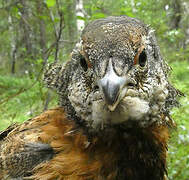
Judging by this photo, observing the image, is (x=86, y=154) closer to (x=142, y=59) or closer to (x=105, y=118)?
(x=105, y=118)

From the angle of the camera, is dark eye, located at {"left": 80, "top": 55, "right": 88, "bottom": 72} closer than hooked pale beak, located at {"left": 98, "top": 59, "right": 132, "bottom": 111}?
No

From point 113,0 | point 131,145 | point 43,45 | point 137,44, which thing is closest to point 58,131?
point 131,145

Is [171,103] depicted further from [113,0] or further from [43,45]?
[43,45]

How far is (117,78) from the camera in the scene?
5.89 ft

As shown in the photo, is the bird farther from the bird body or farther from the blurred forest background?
the blurred forest background

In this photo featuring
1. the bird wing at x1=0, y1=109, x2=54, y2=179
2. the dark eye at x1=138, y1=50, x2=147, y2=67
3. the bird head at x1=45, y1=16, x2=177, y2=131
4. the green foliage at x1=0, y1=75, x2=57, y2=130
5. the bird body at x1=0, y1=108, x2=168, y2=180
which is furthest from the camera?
the green foliage at x1=0, y1=75, x2=57, y2=130

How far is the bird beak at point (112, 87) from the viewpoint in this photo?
5.68 feet

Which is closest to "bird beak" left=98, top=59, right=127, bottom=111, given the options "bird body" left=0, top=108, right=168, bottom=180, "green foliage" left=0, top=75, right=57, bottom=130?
"bird body" left=0, top=108, right=168, bottom=180

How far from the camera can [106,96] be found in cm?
175

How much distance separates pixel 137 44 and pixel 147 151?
0.97 m

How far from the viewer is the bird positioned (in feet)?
6.23

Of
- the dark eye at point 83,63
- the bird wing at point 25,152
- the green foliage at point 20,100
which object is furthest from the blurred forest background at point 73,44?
the bird wing at point 25,152

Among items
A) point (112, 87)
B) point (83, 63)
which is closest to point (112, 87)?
point (112, 87)

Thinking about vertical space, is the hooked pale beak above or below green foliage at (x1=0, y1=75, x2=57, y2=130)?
above
